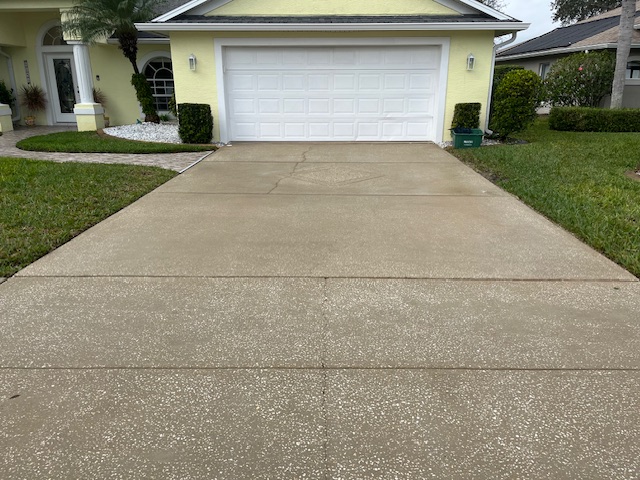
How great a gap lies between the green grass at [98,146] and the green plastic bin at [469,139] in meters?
5.89

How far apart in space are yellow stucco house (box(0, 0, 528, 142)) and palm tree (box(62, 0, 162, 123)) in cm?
228

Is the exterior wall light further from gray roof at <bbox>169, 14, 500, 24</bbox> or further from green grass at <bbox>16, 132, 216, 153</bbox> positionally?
green grass at <bbox>16, 132, 216, 153</bbox>

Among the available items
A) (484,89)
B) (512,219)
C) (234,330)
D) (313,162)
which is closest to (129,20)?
(313,162)

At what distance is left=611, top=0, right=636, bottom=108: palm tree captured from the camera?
15467 mm

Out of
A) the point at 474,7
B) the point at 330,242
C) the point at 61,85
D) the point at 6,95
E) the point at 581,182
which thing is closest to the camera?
the point at 330,242

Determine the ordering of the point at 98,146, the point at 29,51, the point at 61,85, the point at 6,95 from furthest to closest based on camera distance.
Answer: the point at 61,85
the point at 29,51
the point at 6,95
the point at 98,146

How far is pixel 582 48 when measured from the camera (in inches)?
746

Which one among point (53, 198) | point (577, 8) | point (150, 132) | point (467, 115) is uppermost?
point (577, 8)

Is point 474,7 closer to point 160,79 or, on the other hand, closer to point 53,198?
point 160,79

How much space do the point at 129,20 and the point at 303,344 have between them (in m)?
13.6

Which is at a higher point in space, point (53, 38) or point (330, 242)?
point (53, 38)

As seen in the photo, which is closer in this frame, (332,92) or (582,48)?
(332,92)

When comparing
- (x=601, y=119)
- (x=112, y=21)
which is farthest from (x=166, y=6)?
(x=601, y=119)

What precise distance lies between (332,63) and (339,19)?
3.42 ft
